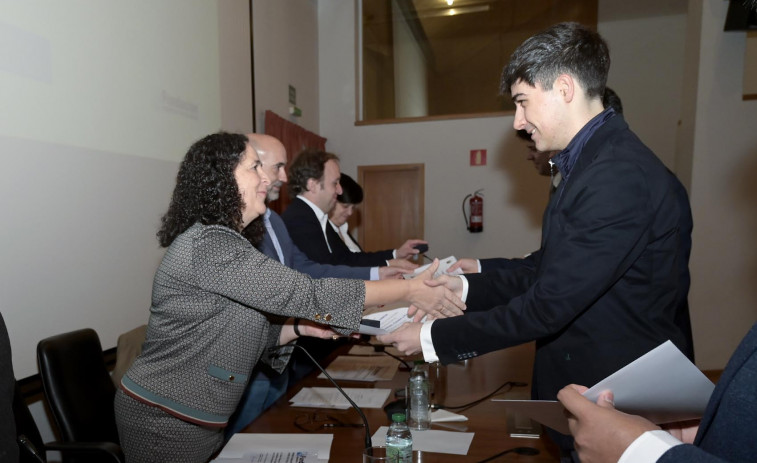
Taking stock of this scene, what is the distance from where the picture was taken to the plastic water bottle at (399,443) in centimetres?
110

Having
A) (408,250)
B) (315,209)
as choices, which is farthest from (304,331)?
(408,250)

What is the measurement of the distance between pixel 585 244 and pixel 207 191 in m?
1.08

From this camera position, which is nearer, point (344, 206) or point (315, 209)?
point (315, 209)

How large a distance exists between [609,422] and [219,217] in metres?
1.18

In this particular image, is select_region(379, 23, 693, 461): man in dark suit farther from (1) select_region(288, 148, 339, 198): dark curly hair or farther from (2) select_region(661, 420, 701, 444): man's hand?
(1) select_region(288, 148, 339, 198): dark curly hair

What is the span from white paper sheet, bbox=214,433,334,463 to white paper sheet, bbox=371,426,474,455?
0.48 feet

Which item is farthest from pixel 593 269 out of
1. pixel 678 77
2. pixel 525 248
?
pixel 678 77

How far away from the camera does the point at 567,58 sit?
1.27 m

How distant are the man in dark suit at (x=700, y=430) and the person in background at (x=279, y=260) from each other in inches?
49.5

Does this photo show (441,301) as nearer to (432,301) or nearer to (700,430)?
(432,301)

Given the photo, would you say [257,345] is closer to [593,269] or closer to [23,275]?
[593,269]

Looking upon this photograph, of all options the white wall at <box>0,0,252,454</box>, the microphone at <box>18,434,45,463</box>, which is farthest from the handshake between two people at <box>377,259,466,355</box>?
the white wall at <box>0,0,252,454</box>

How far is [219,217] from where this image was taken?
1.50 meters

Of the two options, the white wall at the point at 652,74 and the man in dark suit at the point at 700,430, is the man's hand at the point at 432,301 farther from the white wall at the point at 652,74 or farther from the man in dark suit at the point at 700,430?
the white wall at the point at 652,74
